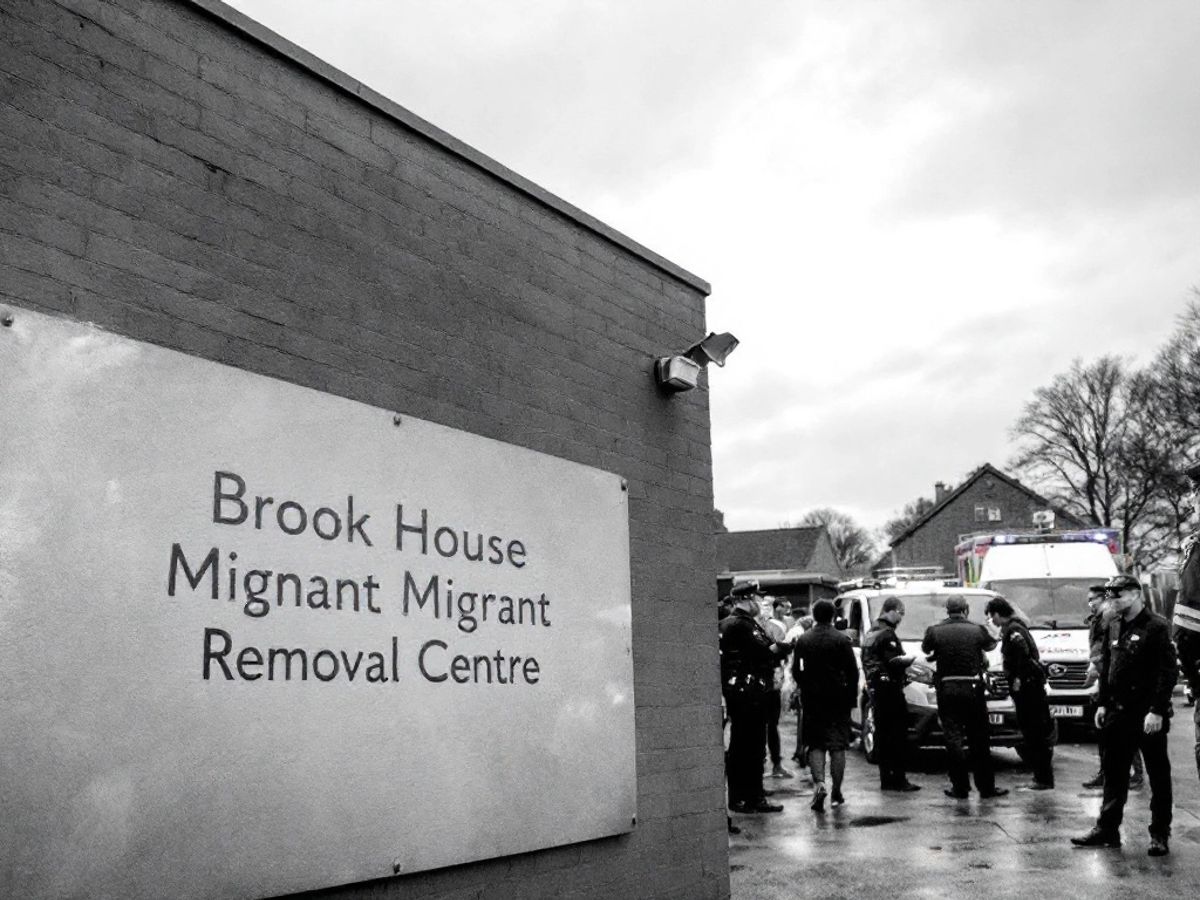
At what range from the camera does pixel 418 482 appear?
430 cm

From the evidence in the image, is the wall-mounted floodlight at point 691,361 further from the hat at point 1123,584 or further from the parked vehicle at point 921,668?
the parked vehicle at point 921,668

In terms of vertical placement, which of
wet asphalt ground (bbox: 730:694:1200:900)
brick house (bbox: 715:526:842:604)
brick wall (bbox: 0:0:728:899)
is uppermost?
brick house (bbox: 715:526:842:604)

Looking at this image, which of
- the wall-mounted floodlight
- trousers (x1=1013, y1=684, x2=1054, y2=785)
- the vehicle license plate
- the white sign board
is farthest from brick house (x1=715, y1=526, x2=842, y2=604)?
the white sign board

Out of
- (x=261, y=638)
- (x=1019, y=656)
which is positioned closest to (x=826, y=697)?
(x=1019, y=656)

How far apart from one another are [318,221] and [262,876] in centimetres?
238

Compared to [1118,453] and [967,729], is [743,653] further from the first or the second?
[1118,453]

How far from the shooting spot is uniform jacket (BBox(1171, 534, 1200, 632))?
674 cm

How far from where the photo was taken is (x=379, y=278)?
4.36 m

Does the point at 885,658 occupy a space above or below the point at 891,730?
above

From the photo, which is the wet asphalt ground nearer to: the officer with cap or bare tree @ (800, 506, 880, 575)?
the officer with cap

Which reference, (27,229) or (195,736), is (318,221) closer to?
(27,229)

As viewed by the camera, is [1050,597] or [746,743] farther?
[1050,597]

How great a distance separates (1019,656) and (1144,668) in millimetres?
3175

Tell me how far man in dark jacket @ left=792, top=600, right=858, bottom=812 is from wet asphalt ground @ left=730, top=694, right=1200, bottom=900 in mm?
354
